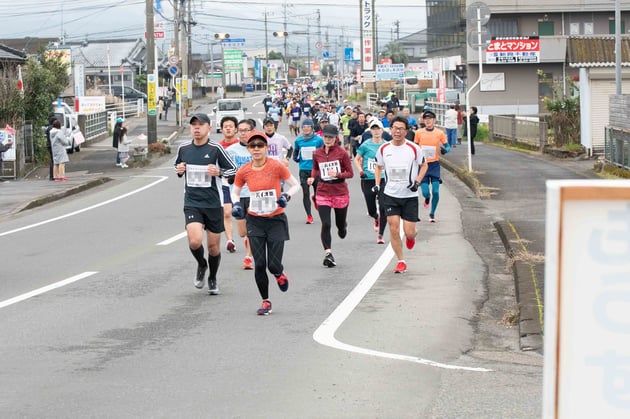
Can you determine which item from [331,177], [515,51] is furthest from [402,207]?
[515,51]

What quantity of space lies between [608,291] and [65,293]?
9.27 metres

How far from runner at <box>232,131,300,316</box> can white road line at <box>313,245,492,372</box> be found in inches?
26.8

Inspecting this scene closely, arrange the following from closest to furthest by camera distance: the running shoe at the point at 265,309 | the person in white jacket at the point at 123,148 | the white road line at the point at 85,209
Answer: the running shoe at the point at 265,309
the white road line at the point at 85,209
the person in white jacket at the point at 123,148

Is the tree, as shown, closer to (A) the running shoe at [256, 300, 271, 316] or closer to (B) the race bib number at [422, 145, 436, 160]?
(B) the race bib number at [422, 145, 436, 160]

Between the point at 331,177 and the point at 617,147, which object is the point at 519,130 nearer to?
the point at 617,147

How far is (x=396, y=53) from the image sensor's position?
152m

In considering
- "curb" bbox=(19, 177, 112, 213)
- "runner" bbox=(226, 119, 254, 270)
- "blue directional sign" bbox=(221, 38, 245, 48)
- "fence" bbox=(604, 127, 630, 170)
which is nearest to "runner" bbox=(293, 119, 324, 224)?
"runner" bbox=(226, 119, 254, 270)

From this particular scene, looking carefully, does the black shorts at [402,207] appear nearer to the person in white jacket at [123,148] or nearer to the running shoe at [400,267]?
the running shoe at [400,267]

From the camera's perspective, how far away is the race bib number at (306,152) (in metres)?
16.7

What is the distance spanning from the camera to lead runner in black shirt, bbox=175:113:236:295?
1099 centimetres

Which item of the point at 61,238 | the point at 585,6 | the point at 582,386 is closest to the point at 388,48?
the point at 585,6

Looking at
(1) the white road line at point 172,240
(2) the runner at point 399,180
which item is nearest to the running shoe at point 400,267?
(2) the runner at point 399,180

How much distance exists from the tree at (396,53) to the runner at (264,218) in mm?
135108

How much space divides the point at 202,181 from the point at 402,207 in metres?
2.81
